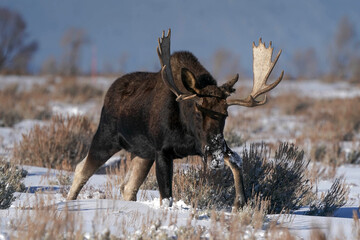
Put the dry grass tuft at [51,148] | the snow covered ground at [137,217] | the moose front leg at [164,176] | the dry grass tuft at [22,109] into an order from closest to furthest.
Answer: the snow covered ground at [137,217], the moose front leg at [164,176], the dry grass tuft at [51,148], the dry grass tuft at [22,109]

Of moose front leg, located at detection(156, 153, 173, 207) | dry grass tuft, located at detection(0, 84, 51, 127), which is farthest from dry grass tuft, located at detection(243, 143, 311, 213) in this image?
dry grass tuft, located at detection(0, 84, 51, 127)

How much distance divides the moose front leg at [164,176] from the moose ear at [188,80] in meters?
0.64

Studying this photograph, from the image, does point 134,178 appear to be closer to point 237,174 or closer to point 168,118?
point 168,118

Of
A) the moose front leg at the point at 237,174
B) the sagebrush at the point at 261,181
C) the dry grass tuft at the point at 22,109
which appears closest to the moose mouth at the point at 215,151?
the moose front leg at the point at 237,174

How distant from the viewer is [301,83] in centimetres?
3575

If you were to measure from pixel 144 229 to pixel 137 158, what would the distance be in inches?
92.5

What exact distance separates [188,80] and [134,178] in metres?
1.51

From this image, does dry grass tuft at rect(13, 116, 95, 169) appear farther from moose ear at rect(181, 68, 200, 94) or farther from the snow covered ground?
moose ear at rect(181, 68, 200, 94)

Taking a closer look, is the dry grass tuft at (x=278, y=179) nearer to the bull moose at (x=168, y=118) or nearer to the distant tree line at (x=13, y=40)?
the bull moose at (x=168, y=118)

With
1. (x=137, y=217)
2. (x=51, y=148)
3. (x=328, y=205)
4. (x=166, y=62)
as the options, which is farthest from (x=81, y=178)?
(x=51, y=148)

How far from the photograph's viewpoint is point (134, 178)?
19.5ft

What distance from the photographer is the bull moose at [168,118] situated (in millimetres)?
4723

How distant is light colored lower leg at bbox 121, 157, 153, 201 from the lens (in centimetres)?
594

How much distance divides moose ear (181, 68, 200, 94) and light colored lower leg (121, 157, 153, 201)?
4.51 feet
